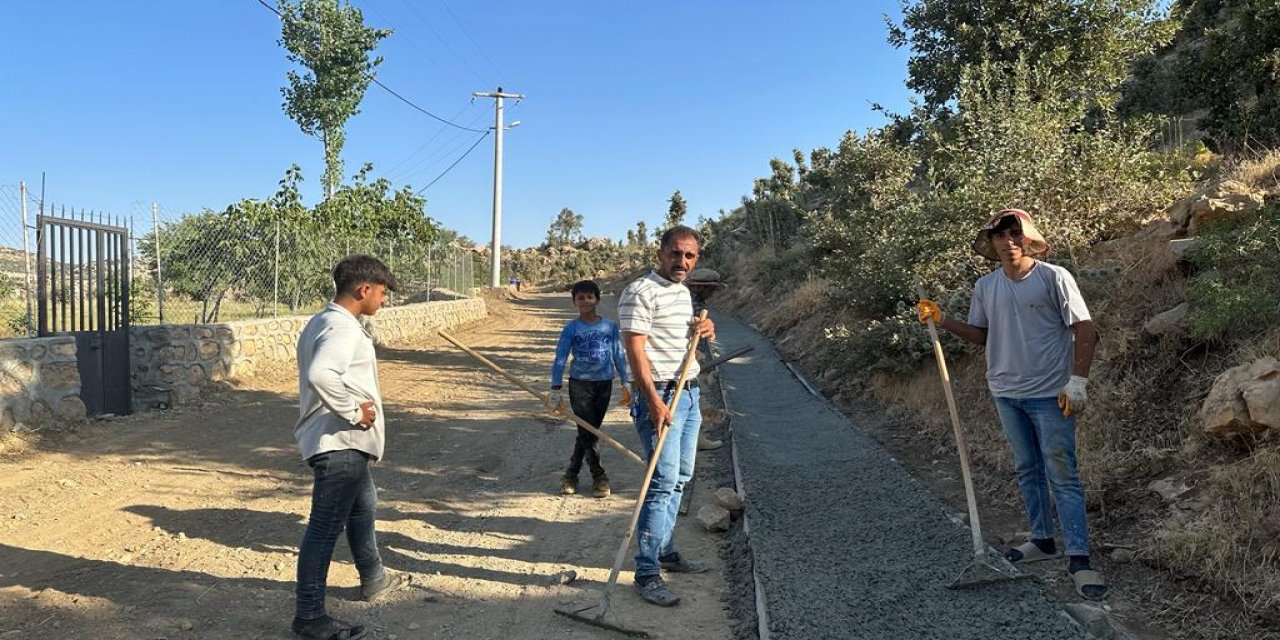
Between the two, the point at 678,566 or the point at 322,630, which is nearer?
the point at 322,630

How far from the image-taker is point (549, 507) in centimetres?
520

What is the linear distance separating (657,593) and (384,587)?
1323 millimetres

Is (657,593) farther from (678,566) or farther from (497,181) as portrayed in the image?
(497,181)

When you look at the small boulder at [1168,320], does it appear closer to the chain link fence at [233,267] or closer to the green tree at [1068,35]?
the green tree at [1068,35]

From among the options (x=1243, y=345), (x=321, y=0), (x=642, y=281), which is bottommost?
(x=1243, y=345)

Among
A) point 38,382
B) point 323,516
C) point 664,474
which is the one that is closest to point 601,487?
point 664,474

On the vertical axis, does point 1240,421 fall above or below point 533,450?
above

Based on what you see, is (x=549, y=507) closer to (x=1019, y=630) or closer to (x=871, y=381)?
(x=1019, y=630)

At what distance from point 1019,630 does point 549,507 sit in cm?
300

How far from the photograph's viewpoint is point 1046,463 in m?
3.59

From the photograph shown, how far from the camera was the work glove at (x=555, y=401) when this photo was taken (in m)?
4.68

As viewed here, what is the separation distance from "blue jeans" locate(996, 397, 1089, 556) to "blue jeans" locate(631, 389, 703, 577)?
157cm

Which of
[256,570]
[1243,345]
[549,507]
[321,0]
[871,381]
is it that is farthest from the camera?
[321,0]

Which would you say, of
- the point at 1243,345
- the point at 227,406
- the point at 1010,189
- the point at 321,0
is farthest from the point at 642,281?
the point at 321,0
